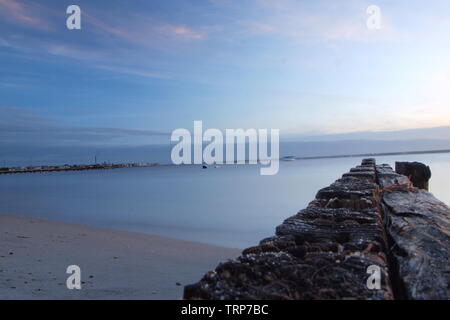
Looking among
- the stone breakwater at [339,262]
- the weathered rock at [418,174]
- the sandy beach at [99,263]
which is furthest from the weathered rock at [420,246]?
A: the weathered rock at [418,174]

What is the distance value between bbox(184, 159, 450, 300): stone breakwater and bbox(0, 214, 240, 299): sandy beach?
10.0ft

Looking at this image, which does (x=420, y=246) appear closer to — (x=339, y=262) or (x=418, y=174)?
(x=339, y=262)

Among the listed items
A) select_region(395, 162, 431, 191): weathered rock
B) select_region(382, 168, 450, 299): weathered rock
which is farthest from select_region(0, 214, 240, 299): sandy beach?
select_region(395, 162, 431, 191): weathered rock

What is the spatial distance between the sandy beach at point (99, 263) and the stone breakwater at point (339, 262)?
10.0 ft

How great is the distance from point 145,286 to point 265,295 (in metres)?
4.06

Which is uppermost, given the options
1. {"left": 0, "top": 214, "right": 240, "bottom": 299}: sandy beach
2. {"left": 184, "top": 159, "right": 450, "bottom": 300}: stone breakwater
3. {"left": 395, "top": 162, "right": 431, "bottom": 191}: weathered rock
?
{"left": 395, "top": 162, "right": 431, "bottom": 191}: weathered rock

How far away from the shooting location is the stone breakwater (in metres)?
1.36

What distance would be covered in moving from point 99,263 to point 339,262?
18.0 ft

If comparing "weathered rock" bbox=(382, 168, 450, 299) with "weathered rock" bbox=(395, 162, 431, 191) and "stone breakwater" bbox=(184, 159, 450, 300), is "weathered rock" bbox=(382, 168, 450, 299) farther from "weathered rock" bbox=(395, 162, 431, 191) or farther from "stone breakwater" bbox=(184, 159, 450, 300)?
"weathered rock" bbox=(395, 162, 431, 191)

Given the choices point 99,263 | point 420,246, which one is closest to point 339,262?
point 420,246

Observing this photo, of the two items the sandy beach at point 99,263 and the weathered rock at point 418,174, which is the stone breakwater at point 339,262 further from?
the weathered rock at point 418,174
